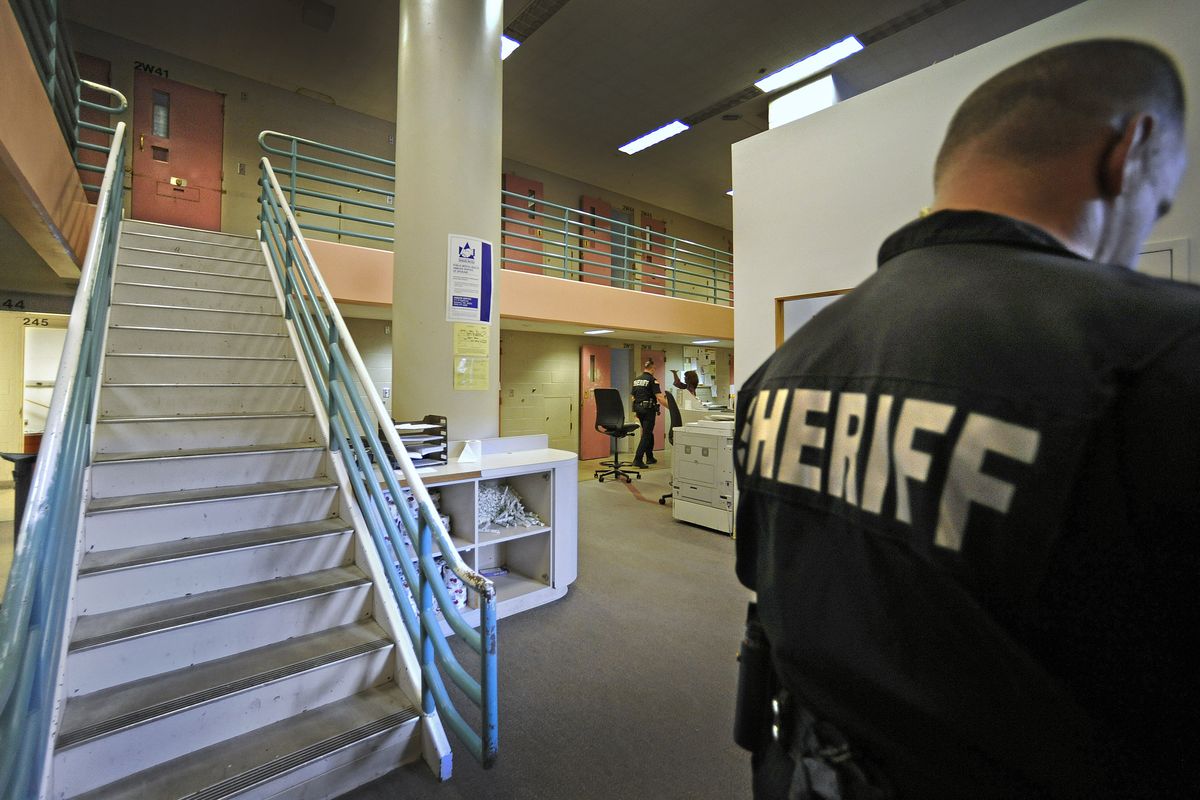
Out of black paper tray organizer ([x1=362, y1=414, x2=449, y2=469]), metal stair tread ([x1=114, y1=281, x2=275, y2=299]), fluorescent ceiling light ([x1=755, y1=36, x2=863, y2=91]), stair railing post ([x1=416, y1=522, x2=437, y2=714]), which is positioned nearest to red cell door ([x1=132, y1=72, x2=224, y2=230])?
metal stair tread ([x1=114, y1=281, x2=275, y2=299])

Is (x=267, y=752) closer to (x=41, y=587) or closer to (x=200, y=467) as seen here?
(x=41, y=587)

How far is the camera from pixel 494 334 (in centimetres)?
369

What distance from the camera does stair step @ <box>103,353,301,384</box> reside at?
281 cm

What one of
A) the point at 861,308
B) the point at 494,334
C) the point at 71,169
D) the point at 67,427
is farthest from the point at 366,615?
the point at 71,169

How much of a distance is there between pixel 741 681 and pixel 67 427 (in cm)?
183

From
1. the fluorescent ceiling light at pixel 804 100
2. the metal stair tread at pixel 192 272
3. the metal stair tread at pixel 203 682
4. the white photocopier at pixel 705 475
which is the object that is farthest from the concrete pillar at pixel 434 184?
the fluorescent ceiling light at pixel 804 100

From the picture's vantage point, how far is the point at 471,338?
350 centimetres

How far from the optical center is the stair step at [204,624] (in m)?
1.72

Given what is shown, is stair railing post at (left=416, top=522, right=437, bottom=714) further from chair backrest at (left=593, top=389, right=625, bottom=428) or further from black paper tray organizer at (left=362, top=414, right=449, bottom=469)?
chair backrest at (left=593, top=389, right=625, bottom=428)

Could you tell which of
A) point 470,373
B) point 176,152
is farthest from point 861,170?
point 176,152

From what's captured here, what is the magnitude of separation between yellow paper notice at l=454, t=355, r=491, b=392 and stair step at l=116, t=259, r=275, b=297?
1.58 metres

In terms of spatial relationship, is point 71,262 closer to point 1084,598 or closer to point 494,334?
point 494,334

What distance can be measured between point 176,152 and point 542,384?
18.8 ft

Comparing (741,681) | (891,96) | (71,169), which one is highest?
(891,96)
